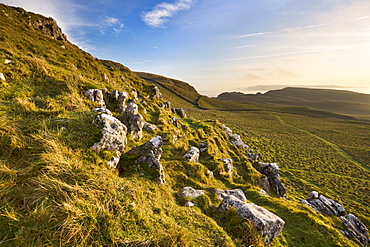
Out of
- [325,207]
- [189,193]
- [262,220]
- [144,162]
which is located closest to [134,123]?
[144,162]

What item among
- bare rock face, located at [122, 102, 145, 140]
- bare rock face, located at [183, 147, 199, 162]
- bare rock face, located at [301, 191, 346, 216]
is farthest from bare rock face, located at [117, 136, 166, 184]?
bare rock face, located at [301, 191, 346, 216]

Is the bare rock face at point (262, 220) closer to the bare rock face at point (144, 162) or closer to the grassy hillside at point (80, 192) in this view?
the grassy hillside at point (80, 192)

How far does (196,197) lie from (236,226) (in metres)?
Result: 2.32

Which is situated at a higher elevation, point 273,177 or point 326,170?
point 273,177

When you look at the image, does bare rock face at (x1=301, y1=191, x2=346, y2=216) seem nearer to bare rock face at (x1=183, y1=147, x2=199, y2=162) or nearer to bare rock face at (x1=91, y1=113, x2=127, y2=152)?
bare rock face at (x1=183, y1=147, x2=199, y2=162)

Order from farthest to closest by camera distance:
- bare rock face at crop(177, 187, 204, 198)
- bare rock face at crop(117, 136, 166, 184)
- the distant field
A: the distant field < bare rock face at crop(177, 187, 204, 198) < bare rock face at crop(117, 136, 166, 184)

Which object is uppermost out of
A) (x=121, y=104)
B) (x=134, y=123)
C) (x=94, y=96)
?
(x=94, y=96)

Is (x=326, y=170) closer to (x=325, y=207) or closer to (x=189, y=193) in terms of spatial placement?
(x=325, y=207)

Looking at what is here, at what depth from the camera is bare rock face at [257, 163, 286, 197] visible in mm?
16531

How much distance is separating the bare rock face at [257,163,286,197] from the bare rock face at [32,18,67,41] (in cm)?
4871

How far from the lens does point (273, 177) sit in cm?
1769

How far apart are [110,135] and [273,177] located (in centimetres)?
1872

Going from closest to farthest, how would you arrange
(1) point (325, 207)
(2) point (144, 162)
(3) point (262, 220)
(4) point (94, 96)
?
(3) point (262, 220)
(2) point (144, 162)
(4) point (94, 96)
(1) point (325, 207)

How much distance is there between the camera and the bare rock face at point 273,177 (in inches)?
651
